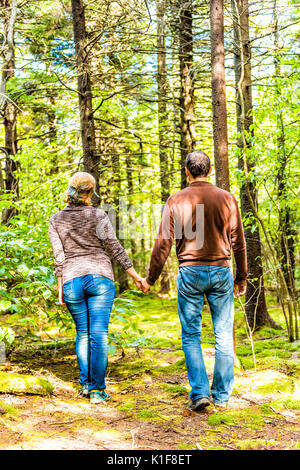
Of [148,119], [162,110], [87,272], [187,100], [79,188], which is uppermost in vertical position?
[162,110]

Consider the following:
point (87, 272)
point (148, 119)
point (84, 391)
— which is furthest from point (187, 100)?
point (84, 391)

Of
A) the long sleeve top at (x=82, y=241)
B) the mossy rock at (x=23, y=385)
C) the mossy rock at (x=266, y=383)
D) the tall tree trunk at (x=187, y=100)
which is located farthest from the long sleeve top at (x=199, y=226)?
the tall tree trunk at (x=187, y=100)

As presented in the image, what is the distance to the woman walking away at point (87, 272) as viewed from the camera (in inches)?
153

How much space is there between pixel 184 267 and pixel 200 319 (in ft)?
1.52

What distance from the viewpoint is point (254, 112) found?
6289 millimetres

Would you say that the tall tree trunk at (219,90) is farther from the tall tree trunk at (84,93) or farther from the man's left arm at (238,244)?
the tall tree trunk at (84,93)

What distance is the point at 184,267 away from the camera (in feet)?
11.8

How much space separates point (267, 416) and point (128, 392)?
4.72ft

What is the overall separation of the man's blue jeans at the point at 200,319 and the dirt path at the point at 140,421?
230mm

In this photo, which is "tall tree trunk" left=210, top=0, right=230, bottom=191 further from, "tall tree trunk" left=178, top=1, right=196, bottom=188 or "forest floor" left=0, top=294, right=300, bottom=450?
"tall tree trunk" left=178, top=1, right=196, bottom=188

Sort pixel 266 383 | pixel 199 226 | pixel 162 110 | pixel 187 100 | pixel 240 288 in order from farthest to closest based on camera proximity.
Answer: pixel 162 110 < pixel 187 100 < pixel 266 383 < pixel 240 288 < pixel 199 226

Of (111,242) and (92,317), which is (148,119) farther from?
(92,317)
